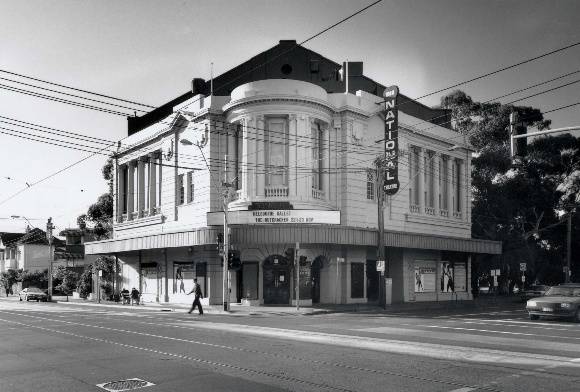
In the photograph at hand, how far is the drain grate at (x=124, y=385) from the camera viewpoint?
29.6ft

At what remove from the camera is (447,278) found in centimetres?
4419

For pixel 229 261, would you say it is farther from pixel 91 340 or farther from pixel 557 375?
pixel 557 375

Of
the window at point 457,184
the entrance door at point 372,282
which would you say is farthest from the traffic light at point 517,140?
the window at point 457,184

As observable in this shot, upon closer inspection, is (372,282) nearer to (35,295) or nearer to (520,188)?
(520,188)

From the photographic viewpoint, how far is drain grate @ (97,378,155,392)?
903 cm

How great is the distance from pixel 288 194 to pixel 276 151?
2642mm

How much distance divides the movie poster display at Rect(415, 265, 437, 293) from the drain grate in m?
33.4

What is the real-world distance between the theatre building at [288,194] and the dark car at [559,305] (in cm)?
1078

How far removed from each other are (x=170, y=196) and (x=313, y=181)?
10490 mm

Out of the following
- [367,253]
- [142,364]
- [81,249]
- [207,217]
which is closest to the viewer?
[142,364]

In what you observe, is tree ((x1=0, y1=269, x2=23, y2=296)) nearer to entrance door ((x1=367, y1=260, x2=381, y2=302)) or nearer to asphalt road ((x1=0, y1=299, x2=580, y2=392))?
entrance door ((x1=367, y1=260, x2=381, y2=302))

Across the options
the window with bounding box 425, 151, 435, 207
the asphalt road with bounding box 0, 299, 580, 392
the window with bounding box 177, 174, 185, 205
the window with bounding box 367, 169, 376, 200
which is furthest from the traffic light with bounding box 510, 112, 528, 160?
the window with bounding box 177, 174, 185, 205

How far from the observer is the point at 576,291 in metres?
24.3

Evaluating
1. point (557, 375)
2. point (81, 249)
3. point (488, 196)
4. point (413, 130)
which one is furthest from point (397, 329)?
point (81, 249)
